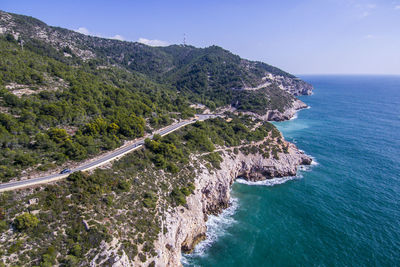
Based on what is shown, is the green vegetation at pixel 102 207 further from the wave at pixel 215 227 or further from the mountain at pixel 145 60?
the mountain at pixel 145 60

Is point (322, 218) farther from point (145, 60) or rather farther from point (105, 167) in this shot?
point (145, 60)

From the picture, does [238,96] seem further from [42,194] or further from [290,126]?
[42,194]

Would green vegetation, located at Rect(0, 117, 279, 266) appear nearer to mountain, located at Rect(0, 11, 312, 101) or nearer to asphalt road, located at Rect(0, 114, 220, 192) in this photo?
asphalt road, located at Rect(0, 114, 220, 192)

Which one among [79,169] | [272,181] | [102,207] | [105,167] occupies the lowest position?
[272,181]

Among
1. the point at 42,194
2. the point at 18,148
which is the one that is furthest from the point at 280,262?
the point at 18,148

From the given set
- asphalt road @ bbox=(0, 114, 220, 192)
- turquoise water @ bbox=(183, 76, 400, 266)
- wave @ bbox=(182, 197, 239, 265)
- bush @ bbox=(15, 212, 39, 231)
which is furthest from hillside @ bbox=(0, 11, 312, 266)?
turquoise water @ bbox=(183, 76, 400, 266)

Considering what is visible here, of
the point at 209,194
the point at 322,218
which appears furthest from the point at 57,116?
the point at 322,218
